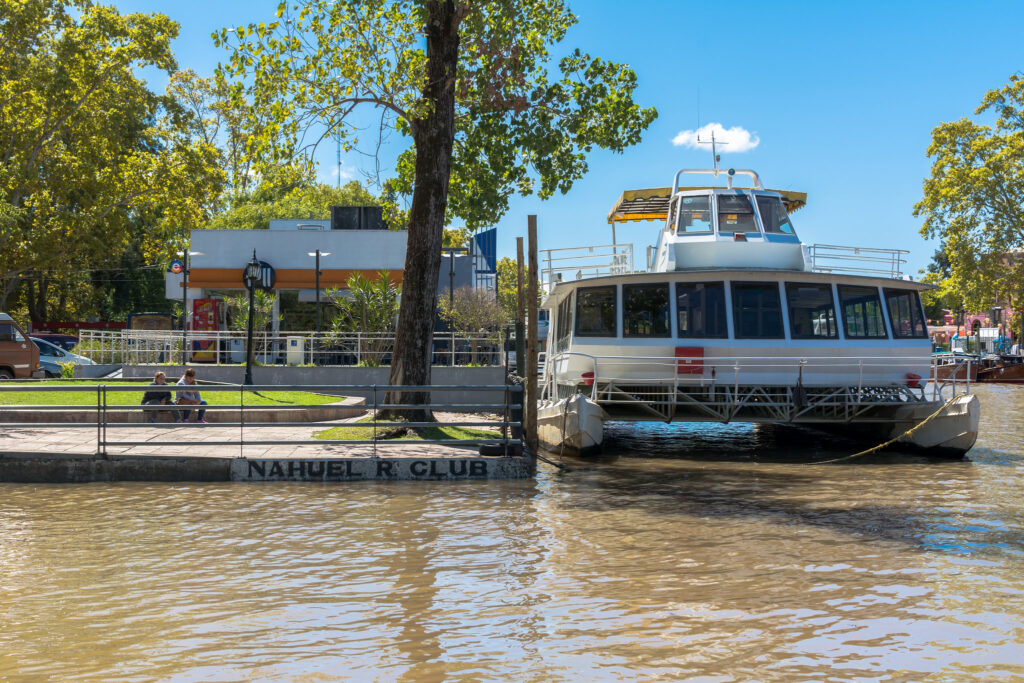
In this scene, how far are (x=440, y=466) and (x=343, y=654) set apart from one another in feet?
23.6

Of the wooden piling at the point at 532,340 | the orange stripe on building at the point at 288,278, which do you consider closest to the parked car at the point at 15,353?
the orange stripe on building at the point at 288,278

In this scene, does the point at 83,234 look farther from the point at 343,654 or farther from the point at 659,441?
the point at 343,654

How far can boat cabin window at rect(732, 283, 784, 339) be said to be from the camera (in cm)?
1641

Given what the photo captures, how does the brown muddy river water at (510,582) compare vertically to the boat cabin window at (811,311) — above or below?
below

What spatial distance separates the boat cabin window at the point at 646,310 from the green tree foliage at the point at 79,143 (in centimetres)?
2605

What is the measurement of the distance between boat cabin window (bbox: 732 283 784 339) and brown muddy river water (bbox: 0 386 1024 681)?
4209 millimetres

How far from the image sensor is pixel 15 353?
29484mm

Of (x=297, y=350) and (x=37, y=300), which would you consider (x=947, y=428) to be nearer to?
(x=297, y=350)

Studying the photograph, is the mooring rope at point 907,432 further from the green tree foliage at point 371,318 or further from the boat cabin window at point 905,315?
the green tree foliage at point 371,318

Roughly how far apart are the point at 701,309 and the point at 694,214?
97.8 inches

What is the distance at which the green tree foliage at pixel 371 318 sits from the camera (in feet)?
90.1

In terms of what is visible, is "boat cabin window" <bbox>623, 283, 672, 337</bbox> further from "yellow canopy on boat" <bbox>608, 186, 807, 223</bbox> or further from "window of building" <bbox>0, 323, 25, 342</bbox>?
"window of building" <bbox>0, 323, 25, 342</bbox>

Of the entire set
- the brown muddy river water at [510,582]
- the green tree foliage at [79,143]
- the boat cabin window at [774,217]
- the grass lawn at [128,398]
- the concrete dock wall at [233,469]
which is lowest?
the brown muddy river water at [510,582]

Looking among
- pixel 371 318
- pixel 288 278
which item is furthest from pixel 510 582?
pixel 288 278
